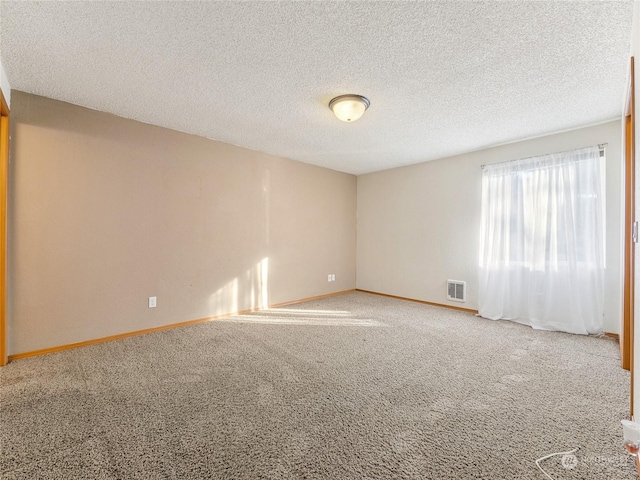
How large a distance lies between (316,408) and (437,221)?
3683 millimetres

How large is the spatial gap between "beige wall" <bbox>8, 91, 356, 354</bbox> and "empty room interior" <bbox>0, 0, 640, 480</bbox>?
23 millimetres

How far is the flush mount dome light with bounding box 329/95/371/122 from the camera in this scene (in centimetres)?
264

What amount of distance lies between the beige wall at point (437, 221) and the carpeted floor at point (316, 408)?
4.46 feet

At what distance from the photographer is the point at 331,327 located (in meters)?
3.55

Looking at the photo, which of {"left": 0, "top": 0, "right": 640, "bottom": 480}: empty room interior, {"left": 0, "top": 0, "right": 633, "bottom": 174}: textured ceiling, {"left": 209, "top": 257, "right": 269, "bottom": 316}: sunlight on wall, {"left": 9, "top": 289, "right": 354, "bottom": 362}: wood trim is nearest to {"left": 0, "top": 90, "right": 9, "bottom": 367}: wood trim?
{"left": 0, "top": 0, "right": 640, "bottom": 480}: empty room interior

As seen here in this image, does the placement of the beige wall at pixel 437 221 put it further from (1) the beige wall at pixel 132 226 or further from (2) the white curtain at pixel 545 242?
(1) the beige wall at pixel 132 226

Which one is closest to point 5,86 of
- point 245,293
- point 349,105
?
point 349,105

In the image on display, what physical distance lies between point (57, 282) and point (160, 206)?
1212mm

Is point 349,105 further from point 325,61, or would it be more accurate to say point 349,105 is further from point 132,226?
point 132,226

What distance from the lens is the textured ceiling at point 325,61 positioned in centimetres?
170

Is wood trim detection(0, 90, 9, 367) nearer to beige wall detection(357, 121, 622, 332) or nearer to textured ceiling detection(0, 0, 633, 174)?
textured ceiling detection(0, 0, 633, 174)

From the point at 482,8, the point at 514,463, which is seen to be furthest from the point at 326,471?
the point at 482,8

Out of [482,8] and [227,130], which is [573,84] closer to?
[482,8]

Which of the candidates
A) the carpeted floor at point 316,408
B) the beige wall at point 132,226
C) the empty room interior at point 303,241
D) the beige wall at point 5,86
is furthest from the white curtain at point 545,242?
the beige wall at point 5,86
